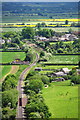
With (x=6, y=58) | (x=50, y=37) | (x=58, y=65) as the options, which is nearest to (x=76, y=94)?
(x=58, y=65)

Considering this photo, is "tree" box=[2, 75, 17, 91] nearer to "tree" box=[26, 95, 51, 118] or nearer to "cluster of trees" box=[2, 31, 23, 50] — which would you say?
"tree" box=[26, 95, 51, 118]

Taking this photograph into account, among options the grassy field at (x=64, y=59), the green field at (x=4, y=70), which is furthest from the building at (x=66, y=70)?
the green field at (x=4, y=70)

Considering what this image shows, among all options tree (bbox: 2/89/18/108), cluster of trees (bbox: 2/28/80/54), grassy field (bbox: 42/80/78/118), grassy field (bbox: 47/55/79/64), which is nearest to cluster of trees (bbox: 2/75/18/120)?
tree (bbox: 2/89/18/108)

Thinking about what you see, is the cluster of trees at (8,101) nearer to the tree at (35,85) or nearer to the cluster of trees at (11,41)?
the tree at (35,85)

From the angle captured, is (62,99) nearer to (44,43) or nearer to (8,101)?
(8,101)

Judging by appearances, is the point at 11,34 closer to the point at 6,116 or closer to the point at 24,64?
the point at 24,64
